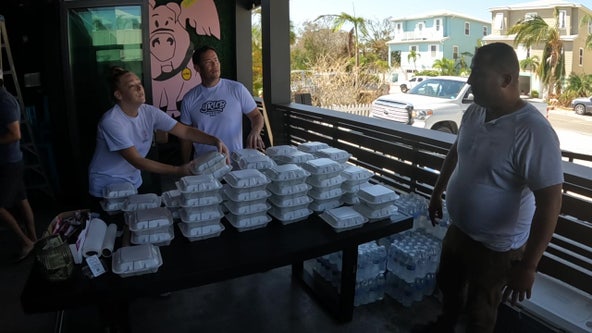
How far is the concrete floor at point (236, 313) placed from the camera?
2.54 m

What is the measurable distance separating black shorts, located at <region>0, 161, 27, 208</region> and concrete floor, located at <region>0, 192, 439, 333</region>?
2.20 feet

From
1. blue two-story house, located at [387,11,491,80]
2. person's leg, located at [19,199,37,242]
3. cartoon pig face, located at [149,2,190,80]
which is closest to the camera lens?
person's leg, located at [19,199,37,242]

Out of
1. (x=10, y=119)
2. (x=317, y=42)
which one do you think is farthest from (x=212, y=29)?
(x=317, y=42)

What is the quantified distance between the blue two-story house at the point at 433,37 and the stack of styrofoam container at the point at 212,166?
1324 inches

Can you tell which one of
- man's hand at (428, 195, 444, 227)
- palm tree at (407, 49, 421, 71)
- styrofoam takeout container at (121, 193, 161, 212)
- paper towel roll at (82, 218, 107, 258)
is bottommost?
man's hand at (428, 195, 444, 227)

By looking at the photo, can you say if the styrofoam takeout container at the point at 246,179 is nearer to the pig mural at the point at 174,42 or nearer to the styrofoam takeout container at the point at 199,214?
the styrofoam takeout container at the point at 199,214

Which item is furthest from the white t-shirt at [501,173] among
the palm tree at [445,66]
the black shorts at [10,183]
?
the palm tree at [445,66]

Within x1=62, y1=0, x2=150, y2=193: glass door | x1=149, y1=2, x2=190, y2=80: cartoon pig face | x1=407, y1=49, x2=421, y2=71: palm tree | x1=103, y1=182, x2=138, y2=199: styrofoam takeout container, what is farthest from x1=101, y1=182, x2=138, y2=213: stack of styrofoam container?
x1=407, y1=49, x2=421, y2=71: palm tree

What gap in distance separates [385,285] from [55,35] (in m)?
3.67

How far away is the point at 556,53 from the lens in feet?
84.9

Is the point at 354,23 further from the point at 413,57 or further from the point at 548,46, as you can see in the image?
the point at 413,57

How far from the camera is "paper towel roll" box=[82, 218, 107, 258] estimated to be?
5.32ft

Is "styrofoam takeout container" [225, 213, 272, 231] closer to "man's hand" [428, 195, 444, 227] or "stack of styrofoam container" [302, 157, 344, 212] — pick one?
"stack of styrofoam container" [302, 157, 344, 212]

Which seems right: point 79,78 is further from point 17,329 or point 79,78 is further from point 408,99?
point 408,99
